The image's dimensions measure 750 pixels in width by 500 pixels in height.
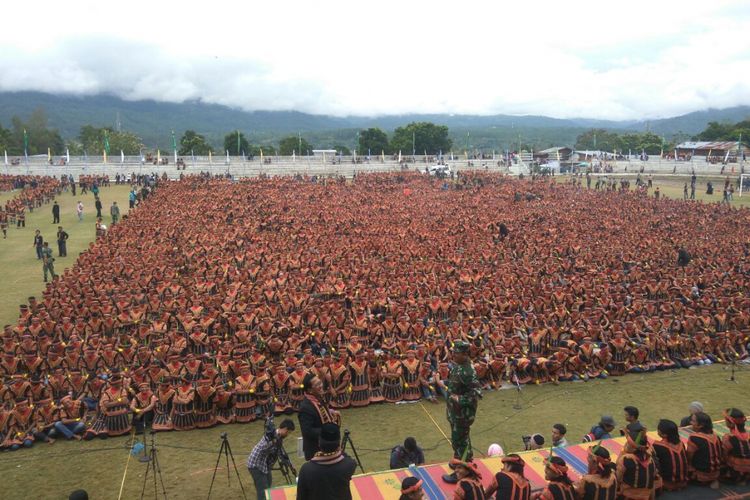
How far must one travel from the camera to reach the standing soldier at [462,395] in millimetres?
6672

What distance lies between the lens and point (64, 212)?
1335 inches

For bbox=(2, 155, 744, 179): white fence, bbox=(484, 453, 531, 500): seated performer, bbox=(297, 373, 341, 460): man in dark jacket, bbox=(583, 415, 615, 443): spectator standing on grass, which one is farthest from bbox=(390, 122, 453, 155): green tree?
bbox=(484, 453, 531, 500): seated performer

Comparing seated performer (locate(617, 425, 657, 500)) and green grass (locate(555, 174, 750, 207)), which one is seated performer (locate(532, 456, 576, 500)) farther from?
green grass (locate(555, 174, 750, 207))

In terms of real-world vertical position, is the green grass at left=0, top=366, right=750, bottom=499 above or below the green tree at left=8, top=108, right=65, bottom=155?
below

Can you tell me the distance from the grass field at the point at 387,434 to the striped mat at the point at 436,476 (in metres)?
2.30

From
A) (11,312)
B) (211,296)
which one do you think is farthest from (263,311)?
(11,312)

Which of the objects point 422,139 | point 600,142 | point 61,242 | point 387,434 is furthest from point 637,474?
point 600,142

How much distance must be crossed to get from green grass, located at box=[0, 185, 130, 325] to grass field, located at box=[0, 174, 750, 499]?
8.80 m

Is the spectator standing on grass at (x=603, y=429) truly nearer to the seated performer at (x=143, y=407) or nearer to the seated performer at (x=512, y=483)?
the seated performer at (x=512, y=483)

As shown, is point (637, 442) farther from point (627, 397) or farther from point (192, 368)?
point (192, 368)

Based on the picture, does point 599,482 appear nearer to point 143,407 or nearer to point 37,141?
point 143,407

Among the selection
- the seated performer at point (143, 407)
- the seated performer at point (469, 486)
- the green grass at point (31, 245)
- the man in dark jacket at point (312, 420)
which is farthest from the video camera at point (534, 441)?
the green grass at point (31, 245)

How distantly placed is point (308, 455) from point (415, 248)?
16061 millimetres

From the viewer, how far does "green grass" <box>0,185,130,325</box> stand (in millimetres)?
18484
